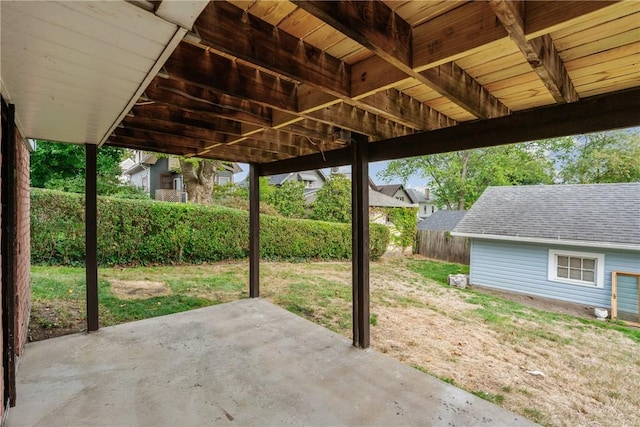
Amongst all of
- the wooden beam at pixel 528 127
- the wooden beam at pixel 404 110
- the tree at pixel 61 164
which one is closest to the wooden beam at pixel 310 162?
the wooden beam at pixel 528 127

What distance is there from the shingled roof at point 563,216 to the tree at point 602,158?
648 centimetres

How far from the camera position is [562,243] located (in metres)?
6.54

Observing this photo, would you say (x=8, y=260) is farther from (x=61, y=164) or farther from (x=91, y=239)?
(x=61, y=164)

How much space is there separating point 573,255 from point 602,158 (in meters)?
11.4

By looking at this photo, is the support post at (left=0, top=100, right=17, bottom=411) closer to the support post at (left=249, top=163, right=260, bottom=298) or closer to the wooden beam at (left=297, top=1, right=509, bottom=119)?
the wooden beam at (left=297, top=1, right=509, bottom=119)

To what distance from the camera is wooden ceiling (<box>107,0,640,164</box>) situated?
1230mm

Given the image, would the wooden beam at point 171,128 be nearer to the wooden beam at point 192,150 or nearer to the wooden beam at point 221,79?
the wooden beam at point 192,150

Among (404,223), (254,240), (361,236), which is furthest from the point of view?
(404,223)

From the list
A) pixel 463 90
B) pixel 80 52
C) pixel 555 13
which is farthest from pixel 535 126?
pixel 80 52

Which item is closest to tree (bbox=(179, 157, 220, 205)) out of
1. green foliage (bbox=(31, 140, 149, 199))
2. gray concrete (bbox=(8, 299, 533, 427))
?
green foliage (bbox=(31, 140, 149, 199))

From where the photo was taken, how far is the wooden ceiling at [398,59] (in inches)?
48.4

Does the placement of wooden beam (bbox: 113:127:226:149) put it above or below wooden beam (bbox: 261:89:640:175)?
above

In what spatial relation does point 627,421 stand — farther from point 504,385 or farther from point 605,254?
point 605,254

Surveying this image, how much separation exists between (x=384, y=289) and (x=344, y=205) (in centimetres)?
556
